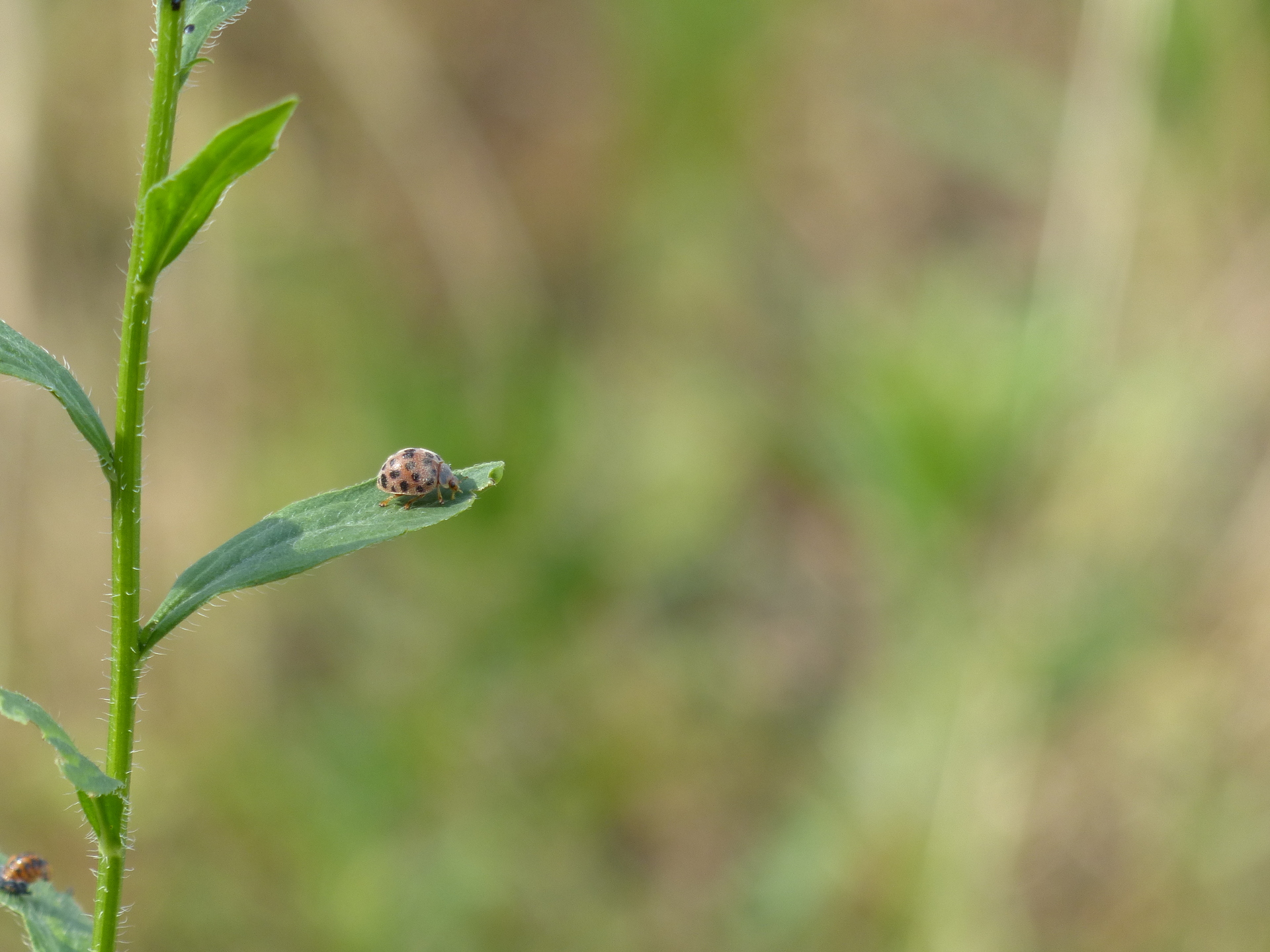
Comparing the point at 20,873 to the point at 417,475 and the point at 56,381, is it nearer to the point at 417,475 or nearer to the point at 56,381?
the point at 56,381

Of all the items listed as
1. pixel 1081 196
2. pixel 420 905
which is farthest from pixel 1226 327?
pixel 420 905

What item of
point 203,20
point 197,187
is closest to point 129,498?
point 197,187

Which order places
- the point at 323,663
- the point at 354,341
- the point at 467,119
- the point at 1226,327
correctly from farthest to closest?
1. the point at 467,119
2. the point at 323,663
3. the point at 1226,327
4. the point at 354,341

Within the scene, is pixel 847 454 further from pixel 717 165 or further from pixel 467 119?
pixel 467 119

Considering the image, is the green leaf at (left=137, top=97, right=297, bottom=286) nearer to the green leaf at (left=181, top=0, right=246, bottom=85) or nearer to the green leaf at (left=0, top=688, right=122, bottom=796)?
the green leaf at (left=181, top=0, right=246, bottom=85)

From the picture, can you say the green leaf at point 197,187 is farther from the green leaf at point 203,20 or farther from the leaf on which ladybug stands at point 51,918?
the leaf on which ladybug stands at point 51,918

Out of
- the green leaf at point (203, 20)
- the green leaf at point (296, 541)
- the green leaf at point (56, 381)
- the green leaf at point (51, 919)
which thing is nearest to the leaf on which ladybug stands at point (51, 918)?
the green leaf at point (51, 919)
